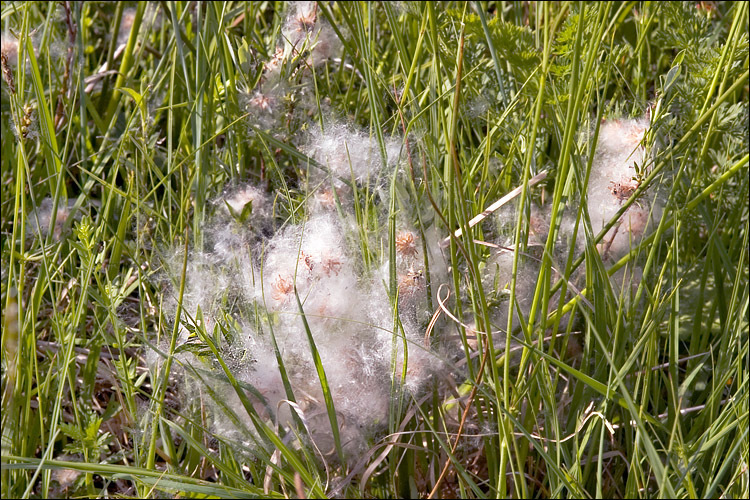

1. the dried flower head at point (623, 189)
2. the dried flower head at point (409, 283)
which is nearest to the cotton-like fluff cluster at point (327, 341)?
the dried flower head at point (409, 283)

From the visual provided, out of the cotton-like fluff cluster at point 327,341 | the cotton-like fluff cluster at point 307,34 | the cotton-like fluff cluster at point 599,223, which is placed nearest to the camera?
the cotton-like fluff cluster at point 327,341

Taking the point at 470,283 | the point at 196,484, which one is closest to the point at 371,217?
the point at 470,283

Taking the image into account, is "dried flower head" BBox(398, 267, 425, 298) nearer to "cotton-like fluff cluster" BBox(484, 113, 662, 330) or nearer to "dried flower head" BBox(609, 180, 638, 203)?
"cotton-like fluff cluster" BBox(484, 113, 662, 330)

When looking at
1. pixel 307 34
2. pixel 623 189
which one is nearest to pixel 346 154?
pixel 307 34

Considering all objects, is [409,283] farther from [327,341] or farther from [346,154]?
[346,154]

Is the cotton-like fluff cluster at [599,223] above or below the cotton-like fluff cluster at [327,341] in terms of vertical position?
above

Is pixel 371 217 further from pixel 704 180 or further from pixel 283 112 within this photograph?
pixel 704 180

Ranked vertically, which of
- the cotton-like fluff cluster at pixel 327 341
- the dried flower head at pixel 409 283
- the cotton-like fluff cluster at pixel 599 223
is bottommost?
the cotton-like fluff cluster at pixel 327 341

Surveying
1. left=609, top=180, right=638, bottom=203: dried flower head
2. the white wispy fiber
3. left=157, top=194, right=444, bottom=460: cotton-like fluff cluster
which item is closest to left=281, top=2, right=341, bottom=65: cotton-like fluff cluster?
the white wispy fiber

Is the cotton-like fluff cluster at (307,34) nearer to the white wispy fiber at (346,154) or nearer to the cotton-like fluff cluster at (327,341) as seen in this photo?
the white wispy fiber at (346,154)
